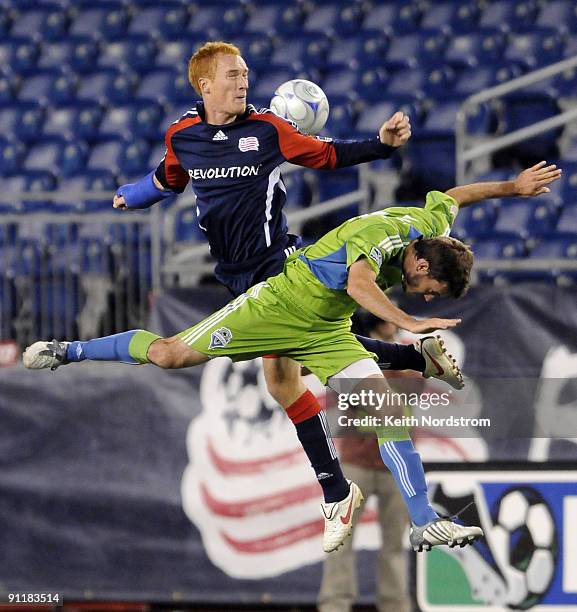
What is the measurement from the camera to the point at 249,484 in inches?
367

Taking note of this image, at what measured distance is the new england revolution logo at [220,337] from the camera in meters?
6.54

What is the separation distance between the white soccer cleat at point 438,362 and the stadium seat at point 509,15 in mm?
6793

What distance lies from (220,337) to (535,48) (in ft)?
22.8

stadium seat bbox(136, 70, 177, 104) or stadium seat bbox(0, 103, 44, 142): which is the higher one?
stadium seat bbox(136, 70, 177, 104)

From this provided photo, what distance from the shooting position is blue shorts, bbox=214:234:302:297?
684cm

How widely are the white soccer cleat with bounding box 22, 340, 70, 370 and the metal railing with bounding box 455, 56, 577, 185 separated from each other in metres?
4.86

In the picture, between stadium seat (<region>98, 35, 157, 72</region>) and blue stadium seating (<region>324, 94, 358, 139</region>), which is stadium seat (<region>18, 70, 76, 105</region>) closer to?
stadium seat (<region>98, 35, 157, 72</region>)

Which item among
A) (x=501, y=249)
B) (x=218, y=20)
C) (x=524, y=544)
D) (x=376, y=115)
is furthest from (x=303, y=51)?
(x=524, y=544)

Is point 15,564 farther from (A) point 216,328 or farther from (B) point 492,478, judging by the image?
(A) point 216,328

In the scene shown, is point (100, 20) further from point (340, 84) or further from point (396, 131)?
point (396, 131)

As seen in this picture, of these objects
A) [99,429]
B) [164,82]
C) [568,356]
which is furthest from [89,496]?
[164,82]

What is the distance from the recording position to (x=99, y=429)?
966 cm

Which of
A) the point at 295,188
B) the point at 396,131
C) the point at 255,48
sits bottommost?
the point at 396,131

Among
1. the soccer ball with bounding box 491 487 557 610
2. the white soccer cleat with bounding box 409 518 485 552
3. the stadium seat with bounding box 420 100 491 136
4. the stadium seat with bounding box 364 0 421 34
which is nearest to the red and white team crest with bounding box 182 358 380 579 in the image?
the soccer ball with bounding box 491 487 557 610
